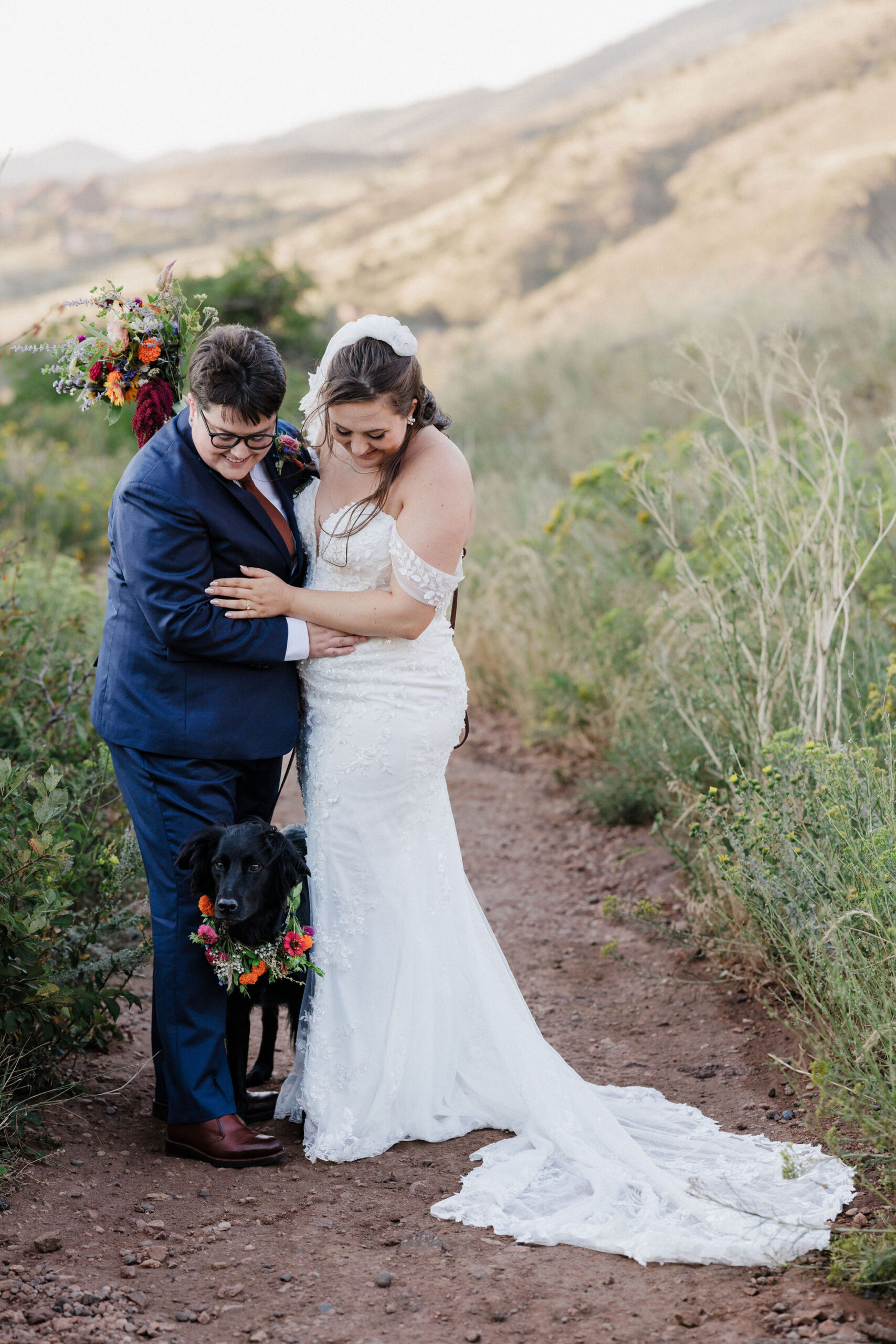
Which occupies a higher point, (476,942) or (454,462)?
(454,462)

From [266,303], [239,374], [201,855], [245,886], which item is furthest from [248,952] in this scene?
[266,303]

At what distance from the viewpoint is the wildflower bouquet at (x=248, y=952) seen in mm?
3281

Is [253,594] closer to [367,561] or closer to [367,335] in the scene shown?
[367,561]

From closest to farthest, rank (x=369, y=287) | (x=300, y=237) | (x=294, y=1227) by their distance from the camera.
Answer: (x=294, y=1227) < (x=369, y=287) < (x=300, y=237)

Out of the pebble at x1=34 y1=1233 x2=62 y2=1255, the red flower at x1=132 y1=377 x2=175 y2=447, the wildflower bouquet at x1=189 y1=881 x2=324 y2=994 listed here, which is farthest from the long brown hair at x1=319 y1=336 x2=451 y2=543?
the pebble at x1=34 y1=1233 x2=62 y2=1255

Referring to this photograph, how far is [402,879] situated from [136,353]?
5.90 feet

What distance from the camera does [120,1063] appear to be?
4.04 metres

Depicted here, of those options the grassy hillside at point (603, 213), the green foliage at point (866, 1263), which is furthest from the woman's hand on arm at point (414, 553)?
the grassy hillside at point (603, 213)

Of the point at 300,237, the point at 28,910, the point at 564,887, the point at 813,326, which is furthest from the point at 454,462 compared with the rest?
the point at 300,237

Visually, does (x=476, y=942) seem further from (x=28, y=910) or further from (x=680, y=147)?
(x=680, y=147)

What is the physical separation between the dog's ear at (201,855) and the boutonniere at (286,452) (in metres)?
1.08

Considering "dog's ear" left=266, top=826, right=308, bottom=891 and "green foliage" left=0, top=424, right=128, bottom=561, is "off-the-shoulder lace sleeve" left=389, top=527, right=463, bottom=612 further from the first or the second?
"green foliage" left=0, top=424, right=128, bottom=561

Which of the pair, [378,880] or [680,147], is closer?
[378,880]

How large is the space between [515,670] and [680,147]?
37078 millimetres
